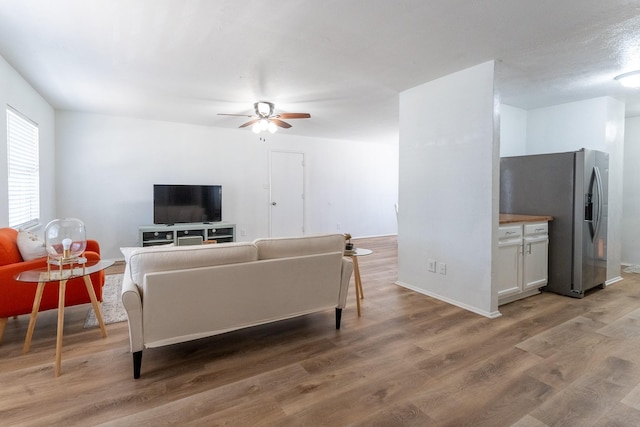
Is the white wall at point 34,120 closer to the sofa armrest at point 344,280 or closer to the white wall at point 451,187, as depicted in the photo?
the sofa armrest at point 344,280

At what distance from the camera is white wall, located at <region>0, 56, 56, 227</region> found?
292cm

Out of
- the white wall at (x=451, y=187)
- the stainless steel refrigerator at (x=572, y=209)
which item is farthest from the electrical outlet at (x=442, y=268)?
Result: the stainless steel refrigerator at (x=572, y=209)

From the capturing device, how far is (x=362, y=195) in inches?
304

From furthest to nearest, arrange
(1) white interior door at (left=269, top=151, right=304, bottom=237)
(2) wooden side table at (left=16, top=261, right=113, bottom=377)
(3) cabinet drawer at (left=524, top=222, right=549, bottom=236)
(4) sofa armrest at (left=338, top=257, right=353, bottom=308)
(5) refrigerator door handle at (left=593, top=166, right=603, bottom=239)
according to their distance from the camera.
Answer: (1) white interior door at (left=269, top=151, right=304, bottom=237)
(5) refrigerator door handle at (left=593, top=166, right=603, bottom=239)
(3) cabinet drawer at (left=524, top=222, right=549, bottom=236)
(4) sofa armrest at (left=338, top=257, right=353, bottom=308)
(2) wooden side table at (left=16, top=261, right=113, bottom=377)

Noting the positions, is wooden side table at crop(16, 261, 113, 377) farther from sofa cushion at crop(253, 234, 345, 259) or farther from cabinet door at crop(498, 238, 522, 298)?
cabinet door at crop(498, 238, 522, 298)

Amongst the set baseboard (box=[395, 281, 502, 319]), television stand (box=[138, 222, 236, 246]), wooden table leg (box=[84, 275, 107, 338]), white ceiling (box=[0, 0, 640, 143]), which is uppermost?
white ceiling (box=[0, 0, 640, 143])

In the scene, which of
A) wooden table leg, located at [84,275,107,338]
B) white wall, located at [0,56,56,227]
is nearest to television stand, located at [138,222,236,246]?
white wall, located at [0,56,56,227]

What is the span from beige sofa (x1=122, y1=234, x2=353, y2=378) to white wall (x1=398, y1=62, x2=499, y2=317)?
130cm

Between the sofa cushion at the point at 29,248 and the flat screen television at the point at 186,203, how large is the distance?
2.50m

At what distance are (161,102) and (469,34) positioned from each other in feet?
12.4

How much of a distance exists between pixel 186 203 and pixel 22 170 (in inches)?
82.5

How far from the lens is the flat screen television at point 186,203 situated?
5.09 m

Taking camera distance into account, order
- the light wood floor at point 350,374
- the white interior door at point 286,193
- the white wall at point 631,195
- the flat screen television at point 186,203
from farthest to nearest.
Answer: the white interior door at point 286,193 < the flat screen television at point 186,203 < the white wall at point 631,195 < the light wood floor at point 350,374

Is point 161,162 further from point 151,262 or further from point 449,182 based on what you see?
point 449,182
